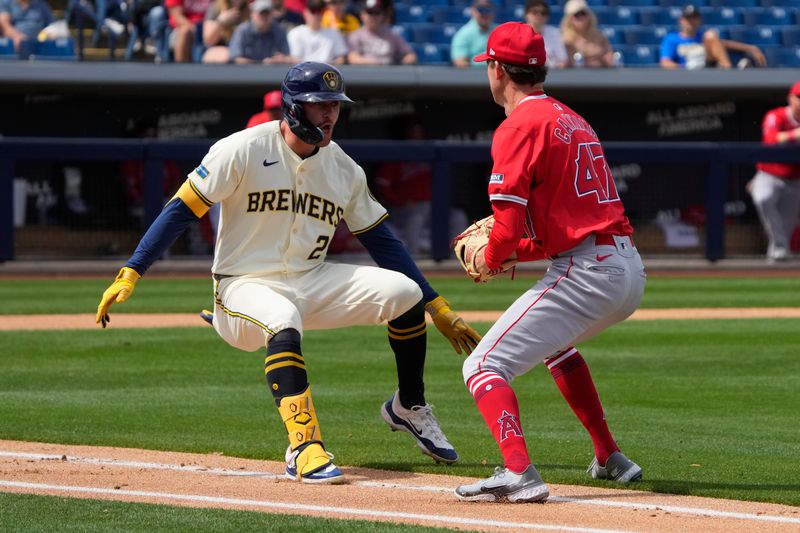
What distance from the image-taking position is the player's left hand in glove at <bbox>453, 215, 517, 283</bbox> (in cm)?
512

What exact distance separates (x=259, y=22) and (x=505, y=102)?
1268 cm

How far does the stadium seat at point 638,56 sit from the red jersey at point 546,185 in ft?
49.7

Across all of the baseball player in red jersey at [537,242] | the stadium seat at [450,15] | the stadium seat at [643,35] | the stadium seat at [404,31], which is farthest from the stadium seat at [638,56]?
the baseball player in red jersey at [537,242]

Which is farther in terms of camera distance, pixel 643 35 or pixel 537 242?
pixel 643 35

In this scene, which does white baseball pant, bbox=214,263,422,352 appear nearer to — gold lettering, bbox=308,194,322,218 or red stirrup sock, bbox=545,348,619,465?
gold lettering, bbox=308,194,322,218

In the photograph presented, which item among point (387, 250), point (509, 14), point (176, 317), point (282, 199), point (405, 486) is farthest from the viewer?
point (509, 14)

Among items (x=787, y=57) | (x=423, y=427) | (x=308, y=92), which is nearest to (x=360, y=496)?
(x=423, y=427)

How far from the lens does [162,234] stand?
564 cm

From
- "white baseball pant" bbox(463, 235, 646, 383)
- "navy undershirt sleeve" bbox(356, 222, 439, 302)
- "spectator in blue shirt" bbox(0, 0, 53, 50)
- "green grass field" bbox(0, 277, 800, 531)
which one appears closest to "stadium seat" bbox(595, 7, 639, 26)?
"spectator in blue shirt" bbox(0, 0, 53, 50)

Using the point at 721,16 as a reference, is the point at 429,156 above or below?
below

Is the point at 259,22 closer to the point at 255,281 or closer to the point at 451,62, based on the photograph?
the point at 451,62

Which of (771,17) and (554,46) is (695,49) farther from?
(771,17)

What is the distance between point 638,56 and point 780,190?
3578 millimetres

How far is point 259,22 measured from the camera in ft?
57.3
